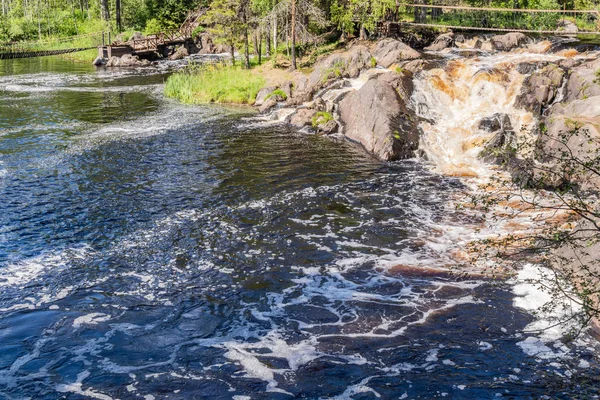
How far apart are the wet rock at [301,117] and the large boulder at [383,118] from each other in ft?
5.65

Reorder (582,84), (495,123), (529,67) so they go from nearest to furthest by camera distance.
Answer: (582,84), (495,123), (529,67)

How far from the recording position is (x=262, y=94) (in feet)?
120

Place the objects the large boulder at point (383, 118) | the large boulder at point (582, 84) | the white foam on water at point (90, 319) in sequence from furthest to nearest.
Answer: the large boulder at point (383, 118) < the large boulder at point (582, 84) < the white foam on water at point (90, 319)

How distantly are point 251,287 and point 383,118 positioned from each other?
1492 cm

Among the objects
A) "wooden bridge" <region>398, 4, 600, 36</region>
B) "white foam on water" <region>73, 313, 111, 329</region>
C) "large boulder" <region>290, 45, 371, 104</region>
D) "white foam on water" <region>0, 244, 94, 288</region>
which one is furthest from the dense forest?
"white foam on water" <region>73, 313, 111, 329</region>

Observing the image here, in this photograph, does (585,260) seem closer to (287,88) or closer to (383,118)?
(383,118)

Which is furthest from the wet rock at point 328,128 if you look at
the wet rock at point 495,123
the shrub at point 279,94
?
the wet rock at point 495,123

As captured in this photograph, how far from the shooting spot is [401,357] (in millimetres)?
11820

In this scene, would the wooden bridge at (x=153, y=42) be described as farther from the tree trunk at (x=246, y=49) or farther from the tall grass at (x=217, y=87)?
the tall grass at (x=217, y=87)

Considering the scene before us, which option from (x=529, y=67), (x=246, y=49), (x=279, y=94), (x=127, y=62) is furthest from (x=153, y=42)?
(x=529, y=67)

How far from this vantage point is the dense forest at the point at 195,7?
4075cm

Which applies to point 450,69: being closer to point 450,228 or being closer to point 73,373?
point 450,228

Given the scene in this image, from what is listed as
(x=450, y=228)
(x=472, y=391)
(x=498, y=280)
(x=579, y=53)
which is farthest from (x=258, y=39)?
(x=472, y=391)

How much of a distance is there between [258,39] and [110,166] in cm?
2587
